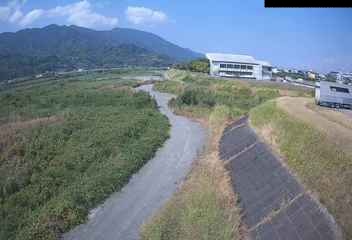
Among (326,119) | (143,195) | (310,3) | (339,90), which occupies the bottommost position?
(143,195)

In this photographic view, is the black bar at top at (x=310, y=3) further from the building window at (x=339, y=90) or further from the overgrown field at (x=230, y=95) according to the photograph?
the overgrown field at (x=230, y=95)

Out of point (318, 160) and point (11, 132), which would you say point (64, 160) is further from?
point (318, 160)

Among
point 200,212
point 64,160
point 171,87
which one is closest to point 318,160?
point 200,212

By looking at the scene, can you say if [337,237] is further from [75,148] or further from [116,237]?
[75,148]

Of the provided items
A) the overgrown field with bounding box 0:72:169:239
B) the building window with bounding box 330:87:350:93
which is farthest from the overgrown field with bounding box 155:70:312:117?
the building window with bounding box 330:87:350:93

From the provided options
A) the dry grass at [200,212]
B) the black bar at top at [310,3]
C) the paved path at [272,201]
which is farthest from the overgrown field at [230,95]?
the black bar at top at [310,3]
